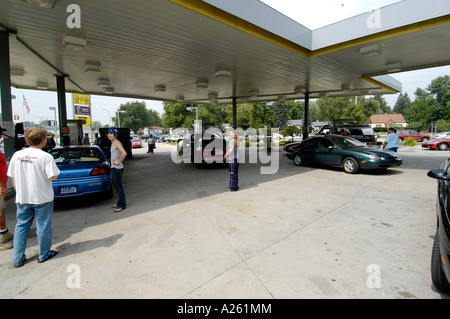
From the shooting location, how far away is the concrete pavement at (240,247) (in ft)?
8.90

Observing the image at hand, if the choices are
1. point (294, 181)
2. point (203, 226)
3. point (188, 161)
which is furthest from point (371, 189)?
point (188, 161)

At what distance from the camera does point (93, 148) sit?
6.55 m

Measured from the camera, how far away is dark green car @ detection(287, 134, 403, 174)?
8539 mm

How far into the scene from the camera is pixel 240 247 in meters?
3.67

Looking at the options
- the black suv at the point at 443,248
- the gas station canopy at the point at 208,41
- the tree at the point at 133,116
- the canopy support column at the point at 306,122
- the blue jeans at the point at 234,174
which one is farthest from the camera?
the tree at the point at 133,116

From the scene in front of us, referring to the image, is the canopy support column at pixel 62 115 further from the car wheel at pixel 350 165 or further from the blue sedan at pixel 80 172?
the car wheel at pixel 350 165

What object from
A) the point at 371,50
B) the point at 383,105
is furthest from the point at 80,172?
the point at 383,105

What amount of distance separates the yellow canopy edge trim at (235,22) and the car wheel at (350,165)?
4.50 metres

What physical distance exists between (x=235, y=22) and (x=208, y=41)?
1.59 m

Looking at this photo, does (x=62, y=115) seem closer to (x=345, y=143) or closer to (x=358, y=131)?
(x=345, y=143)

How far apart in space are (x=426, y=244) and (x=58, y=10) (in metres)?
8.86

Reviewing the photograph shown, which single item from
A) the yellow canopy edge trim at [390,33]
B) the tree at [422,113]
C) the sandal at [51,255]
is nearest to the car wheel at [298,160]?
the yellow canopy edge trim at [390,33]

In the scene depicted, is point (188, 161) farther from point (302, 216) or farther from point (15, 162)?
point (15, 162)
